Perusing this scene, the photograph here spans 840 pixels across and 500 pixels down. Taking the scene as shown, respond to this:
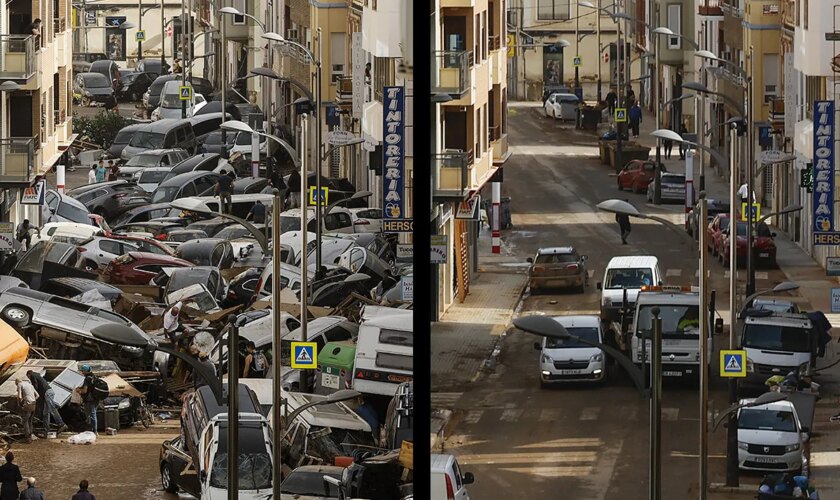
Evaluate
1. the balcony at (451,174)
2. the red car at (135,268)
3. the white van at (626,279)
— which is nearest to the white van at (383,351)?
the balcony at (451,174)

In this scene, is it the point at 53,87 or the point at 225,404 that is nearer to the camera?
the point at 225,404

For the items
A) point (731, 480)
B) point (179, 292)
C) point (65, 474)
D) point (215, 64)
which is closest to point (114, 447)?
point (65, 474)

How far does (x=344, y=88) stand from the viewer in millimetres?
12719

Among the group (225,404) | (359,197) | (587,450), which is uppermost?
(359,197)

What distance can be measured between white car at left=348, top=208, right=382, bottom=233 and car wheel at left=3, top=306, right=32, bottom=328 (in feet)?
7.93

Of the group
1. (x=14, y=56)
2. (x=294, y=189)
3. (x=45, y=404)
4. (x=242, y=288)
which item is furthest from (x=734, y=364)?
(x=14, y=56)

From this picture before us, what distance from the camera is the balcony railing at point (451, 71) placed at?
9.82 metres

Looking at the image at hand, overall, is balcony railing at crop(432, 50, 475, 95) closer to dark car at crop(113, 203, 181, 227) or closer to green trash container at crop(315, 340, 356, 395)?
green trash container at crop(315, 340, 356, 395)

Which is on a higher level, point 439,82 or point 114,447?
point 439,82

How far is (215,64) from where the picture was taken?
1255 cm

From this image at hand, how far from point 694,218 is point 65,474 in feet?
11.2

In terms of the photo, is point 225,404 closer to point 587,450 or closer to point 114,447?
point 114,447

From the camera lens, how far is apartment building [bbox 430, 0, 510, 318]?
9.90 m

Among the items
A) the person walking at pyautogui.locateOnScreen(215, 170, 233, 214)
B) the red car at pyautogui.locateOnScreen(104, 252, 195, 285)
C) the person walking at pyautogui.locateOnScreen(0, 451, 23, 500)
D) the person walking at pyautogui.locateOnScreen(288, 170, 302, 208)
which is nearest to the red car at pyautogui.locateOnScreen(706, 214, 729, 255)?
the person walking at pyautogui.locateOnScreen(288, 170, 302, 208)
